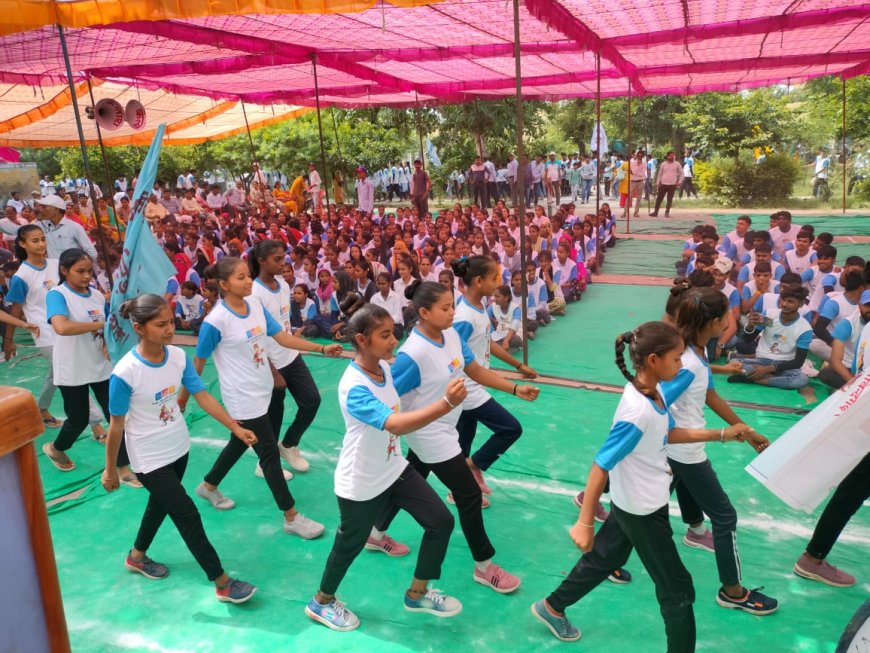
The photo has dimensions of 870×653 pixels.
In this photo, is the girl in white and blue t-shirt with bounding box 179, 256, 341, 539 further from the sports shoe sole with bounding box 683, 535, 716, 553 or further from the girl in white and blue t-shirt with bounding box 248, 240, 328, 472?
the sports shoe sole with bounding box 683, 535, 716, 553

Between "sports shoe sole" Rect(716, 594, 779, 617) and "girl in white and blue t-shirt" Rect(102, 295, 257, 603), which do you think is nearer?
"sports shoe sole" Rect(716, 594, 779, 617)

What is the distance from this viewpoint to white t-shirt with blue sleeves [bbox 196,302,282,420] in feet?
11.5

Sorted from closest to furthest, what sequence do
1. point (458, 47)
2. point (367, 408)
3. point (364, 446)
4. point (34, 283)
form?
1. point (367, 408)
2. point (364, 446)
3. point (34, 283)
4. point (458, 47)

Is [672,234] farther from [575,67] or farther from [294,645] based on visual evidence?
[294,645]

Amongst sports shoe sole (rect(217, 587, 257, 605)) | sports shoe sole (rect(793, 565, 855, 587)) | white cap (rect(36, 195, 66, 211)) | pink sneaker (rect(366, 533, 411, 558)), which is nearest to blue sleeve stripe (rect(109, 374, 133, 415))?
sports shoe sole (rect(217, 587, 257, 605))

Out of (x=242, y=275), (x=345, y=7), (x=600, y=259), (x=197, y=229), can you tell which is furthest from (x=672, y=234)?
(x=242, y=275)

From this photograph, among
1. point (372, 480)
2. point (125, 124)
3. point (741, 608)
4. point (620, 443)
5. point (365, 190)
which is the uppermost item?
point (125, 124)

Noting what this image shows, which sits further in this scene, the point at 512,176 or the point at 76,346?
the point at 512,176

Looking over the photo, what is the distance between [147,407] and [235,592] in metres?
0.95

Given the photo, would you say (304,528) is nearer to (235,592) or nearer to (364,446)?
(235,592)

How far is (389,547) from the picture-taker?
135 inches

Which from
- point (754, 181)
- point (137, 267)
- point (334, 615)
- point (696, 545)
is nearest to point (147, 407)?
point (137, 267)

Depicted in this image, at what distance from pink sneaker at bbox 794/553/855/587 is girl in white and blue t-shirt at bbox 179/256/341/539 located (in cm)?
241

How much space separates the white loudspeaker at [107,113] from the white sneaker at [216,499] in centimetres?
473
